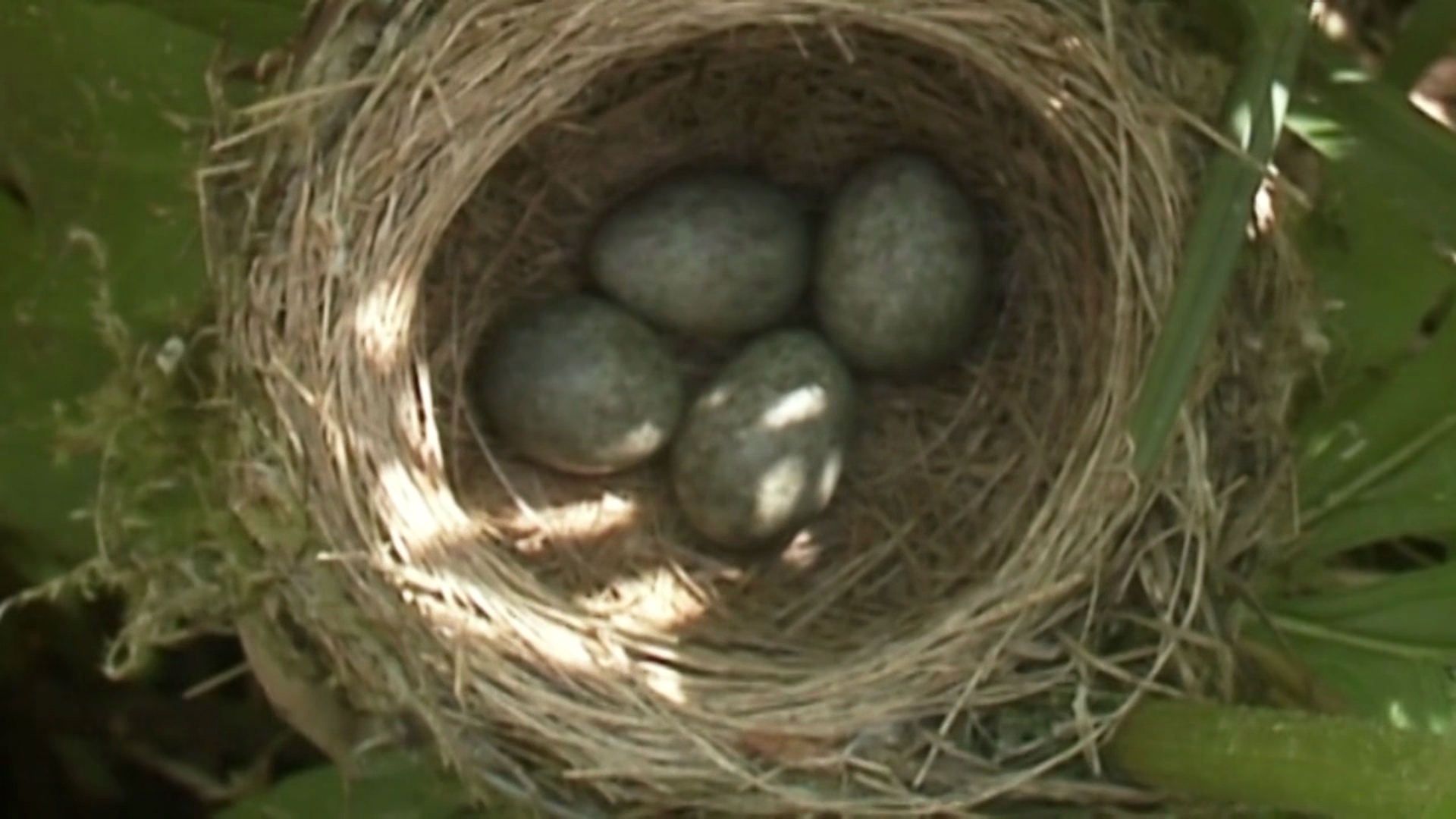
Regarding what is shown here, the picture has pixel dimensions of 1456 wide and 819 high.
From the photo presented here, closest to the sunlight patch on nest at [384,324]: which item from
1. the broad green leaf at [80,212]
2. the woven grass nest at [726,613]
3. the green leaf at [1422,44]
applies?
the woven grass nest at [726,613]

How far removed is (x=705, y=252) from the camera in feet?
5.34

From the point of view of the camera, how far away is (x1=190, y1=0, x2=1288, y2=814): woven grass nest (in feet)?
4.45

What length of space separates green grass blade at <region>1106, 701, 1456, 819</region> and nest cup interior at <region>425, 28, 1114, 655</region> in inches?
9.8

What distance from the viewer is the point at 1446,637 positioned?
1.33 m

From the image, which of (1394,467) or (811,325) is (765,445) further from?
(1394,467)

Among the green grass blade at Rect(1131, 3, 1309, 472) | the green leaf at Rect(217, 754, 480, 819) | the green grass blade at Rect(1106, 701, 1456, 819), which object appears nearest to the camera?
the green grass blade at Rect(1106, 701, 1456, 819)

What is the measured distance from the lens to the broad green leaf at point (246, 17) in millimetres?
1475

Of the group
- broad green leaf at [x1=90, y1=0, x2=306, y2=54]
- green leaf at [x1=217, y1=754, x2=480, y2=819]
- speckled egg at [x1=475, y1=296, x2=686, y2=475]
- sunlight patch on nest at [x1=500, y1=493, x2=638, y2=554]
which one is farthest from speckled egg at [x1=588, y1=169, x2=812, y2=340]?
green leaf at [x1=217, y1=754, x2=480, y2=819]

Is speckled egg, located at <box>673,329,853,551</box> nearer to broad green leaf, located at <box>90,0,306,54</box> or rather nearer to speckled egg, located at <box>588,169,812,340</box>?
speckled egg, located at <box>588,169,812,340</box>

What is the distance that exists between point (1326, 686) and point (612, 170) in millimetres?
604

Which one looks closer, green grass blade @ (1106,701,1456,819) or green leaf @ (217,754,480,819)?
green grass blade @ (1106,701,1456,819)

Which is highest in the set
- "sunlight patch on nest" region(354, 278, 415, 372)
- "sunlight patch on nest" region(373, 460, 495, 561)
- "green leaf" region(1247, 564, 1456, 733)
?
"sunlight patch on nest" region(354, 278, 415, 372)

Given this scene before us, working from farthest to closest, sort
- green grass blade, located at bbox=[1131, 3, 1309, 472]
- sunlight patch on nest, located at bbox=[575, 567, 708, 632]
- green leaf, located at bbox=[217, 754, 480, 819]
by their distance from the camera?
sunlight patch on nest, located at bbox=[575, 567, 708, 632] < green leaf, located at bbox=[217, 754, 480, 819] < green grass blade, located at bbox=[1131, 3, 1309, 472]

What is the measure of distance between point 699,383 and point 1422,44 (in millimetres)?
514
